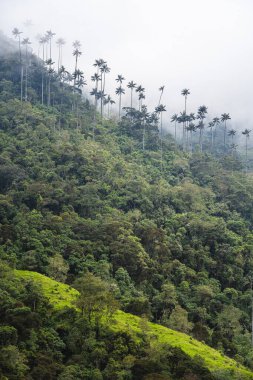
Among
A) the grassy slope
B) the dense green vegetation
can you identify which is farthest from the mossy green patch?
the dense green vegetation

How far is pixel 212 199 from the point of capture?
88.6 metres

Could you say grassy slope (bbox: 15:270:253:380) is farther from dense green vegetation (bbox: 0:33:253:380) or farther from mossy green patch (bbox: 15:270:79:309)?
dense green vegetation (bbox: 0:33:253:380)

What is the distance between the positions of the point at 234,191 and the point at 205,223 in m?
19.8

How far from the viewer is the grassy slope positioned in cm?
4506

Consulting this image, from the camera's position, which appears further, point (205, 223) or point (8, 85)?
point (8, 85)

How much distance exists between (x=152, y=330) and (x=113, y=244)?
52.3 feet

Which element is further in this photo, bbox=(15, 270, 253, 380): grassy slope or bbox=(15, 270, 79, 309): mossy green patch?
bbox=(15, 270, 79, 309): mossy green patch

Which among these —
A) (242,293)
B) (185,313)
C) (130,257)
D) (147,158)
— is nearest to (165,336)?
(185,313)

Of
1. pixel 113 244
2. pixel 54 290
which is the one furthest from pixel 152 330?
A: pixel 113 244

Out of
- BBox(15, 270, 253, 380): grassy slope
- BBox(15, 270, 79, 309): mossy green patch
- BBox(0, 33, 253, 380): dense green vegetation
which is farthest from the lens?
BBox(15, 270, 79, 309): mossy green patch

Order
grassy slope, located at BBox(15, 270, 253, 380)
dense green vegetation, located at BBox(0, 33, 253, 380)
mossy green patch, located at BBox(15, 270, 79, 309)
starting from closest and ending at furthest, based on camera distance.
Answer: dense green vegetation, located at BBox(0, 33, 253, 380), grassy slope, located at BBox(15, 270, 253, 380), mossy green patch, located at BBox(15, 270, 79, 309)

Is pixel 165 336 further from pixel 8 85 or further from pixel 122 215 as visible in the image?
pixel 8 85

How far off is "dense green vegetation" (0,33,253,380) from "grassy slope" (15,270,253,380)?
1168 mm

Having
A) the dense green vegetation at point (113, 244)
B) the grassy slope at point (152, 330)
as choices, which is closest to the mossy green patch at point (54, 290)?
the grassy slope at point (152, 330)
